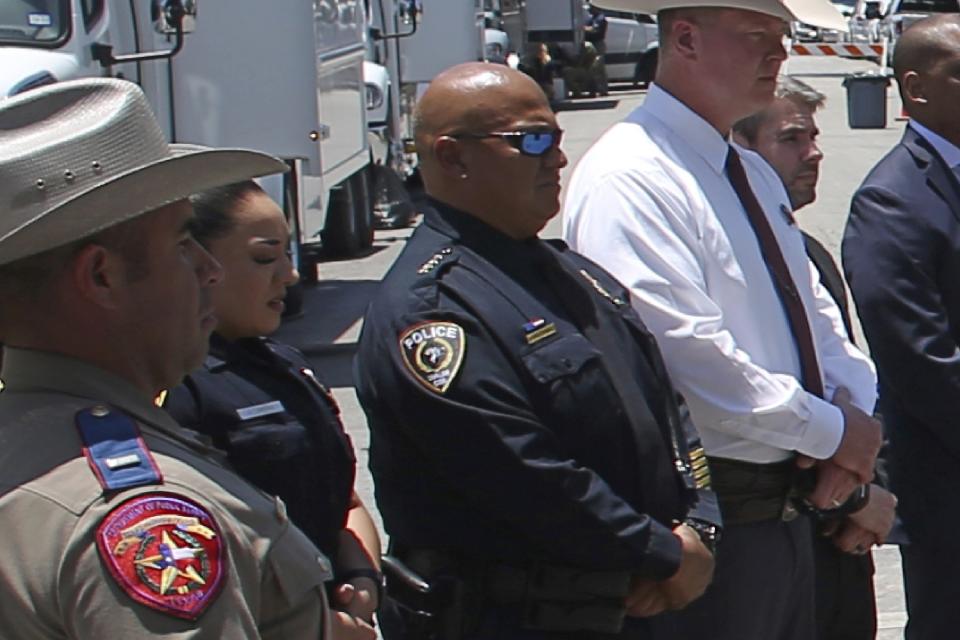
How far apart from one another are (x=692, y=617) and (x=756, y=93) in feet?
3.70

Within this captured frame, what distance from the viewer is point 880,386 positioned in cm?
408

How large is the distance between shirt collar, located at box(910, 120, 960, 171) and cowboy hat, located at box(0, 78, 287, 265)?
98.1 inches

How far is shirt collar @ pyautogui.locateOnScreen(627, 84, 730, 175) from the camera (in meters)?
3.43

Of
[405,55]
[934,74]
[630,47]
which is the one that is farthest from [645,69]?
[934,74]

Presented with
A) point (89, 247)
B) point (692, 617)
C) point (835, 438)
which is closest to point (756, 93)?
point (835, 438)

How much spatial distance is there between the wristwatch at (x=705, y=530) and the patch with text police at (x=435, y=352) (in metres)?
0.53

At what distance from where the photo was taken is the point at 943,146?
3996 millimetres

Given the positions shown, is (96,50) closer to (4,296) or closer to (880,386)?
(880,386)

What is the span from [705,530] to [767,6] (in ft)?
3.89

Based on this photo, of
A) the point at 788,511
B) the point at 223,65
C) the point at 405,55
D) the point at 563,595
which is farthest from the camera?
the point at 405,55

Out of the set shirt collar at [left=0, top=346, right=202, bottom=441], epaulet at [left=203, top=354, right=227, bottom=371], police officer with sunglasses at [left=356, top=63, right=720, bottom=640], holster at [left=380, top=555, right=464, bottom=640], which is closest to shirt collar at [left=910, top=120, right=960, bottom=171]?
police officer with sunglasses at [left=356, top=63, right=720, bottom=640]

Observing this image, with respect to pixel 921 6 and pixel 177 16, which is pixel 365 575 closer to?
pixel 177 16

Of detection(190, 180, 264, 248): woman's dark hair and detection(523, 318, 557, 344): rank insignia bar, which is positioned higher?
detection(190, 180, 264, 248): woman's dark hair

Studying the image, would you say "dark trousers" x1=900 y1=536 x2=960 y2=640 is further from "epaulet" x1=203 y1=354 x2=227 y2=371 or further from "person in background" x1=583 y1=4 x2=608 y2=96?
"person in background" x1=583 y1=4 x2=608 y2=96
